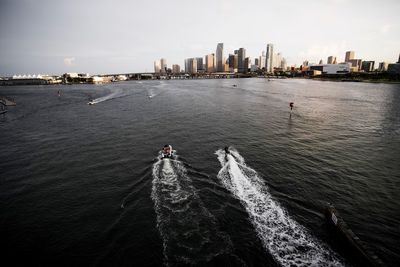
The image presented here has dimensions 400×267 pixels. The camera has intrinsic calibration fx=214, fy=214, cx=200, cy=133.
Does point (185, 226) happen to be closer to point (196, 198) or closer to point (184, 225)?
point (184, 225)

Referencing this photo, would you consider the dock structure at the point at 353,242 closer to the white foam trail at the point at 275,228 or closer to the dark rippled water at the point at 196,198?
the dark rippled water at the point at 196,198

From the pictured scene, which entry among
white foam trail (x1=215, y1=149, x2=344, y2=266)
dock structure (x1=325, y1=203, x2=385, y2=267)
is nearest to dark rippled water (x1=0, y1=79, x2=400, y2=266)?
white foam trail (x1=215, y1=149, x2=344, y2=266)

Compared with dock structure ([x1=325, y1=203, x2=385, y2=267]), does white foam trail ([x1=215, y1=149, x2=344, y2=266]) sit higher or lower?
lower

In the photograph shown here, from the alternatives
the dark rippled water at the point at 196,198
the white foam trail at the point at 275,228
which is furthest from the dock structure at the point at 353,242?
the white foam trail at the point at 275,228

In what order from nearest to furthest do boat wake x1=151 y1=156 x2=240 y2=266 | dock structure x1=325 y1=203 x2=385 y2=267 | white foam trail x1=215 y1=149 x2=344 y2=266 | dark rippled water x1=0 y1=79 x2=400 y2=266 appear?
dock structure x1=325 y1=203 x2=385 y2=267 → white foam trail x1=215 y1=149 x2=344 y2=266 → boat wake x1=151 y1=156 x2=240 y2=266 → dark rippled water x1=0 y1=79 x2=400 y2=266

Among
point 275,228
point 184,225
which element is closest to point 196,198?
point 184,225

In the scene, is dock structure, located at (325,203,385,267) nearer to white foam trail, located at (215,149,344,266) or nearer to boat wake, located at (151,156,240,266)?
white foam trail, located at (215,149,344,266)
